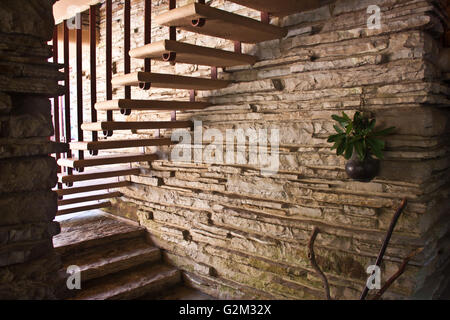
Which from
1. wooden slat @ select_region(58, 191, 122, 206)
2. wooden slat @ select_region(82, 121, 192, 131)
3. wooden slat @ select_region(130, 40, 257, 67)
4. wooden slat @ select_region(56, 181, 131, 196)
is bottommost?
wooden slat @ select_region(58, 191, 122, 206)

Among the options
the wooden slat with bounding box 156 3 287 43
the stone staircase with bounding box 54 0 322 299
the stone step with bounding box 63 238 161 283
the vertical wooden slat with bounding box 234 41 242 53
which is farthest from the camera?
the stone step with bounding box 63 238 161 283

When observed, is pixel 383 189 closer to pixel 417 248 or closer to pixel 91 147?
pixel 417 248

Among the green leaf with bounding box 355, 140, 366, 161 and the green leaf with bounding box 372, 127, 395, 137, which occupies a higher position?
the green leaf with bounding box 372, 127, 395, 137

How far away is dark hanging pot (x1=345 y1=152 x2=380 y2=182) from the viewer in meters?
2.26

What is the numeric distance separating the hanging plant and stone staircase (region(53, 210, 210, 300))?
6.57 feet

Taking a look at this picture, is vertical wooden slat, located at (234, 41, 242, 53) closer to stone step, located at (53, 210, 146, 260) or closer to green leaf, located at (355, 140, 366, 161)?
green leaf, located at (355, 140, 366, 161)

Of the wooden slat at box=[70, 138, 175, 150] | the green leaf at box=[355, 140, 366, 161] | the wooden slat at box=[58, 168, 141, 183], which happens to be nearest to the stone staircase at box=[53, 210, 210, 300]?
the wooden slat at box=[58, 168, 141, 183]

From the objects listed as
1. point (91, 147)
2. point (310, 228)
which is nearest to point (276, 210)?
point (310, 228)

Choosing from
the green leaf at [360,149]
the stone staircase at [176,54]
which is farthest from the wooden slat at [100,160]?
the green leaf at [360,149]

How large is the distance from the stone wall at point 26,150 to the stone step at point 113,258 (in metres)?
1.22

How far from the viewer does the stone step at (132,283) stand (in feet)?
10.4

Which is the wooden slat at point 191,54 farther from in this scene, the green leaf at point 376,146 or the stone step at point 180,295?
the stone step at point 180,295

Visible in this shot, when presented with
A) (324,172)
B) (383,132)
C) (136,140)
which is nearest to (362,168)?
(383,132)
